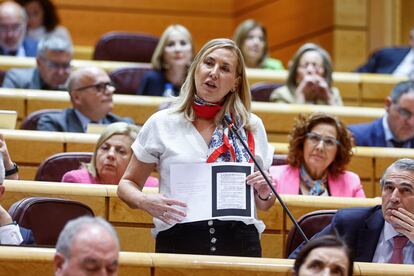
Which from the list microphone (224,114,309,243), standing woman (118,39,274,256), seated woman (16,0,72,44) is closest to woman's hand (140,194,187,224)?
standing woman (118,39,274,256)

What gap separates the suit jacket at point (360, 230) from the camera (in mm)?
3482

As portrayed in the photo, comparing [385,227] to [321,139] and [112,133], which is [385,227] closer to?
[321,139]

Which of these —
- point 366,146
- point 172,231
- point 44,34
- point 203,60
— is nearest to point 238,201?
point 172,231

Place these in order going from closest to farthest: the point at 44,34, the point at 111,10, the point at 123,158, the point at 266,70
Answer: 1. the point at 123,158
2. the point at 266,70
3. the point at 44,34
4. the point at 111,10

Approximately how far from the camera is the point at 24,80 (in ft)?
19.1

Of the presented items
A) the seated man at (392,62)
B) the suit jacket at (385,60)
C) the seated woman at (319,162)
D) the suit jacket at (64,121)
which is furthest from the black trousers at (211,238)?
the suit jacket at (385,60)

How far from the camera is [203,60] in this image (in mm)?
3309

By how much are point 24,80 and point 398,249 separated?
9.52ft

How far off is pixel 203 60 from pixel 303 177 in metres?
1.30

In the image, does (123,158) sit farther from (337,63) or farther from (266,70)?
(337,63)

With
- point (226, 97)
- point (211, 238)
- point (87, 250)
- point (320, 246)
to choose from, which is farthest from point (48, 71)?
point (87, 250)

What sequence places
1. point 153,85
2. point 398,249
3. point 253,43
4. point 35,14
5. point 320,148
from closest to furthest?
1. point 398,249
2. point 320,148
3. point 153,85
4. point 253,43
5. point 35,14

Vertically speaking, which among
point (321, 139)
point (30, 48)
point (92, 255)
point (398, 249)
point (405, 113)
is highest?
point (30, 48)

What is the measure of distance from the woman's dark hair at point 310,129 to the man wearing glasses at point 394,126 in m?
0.68
